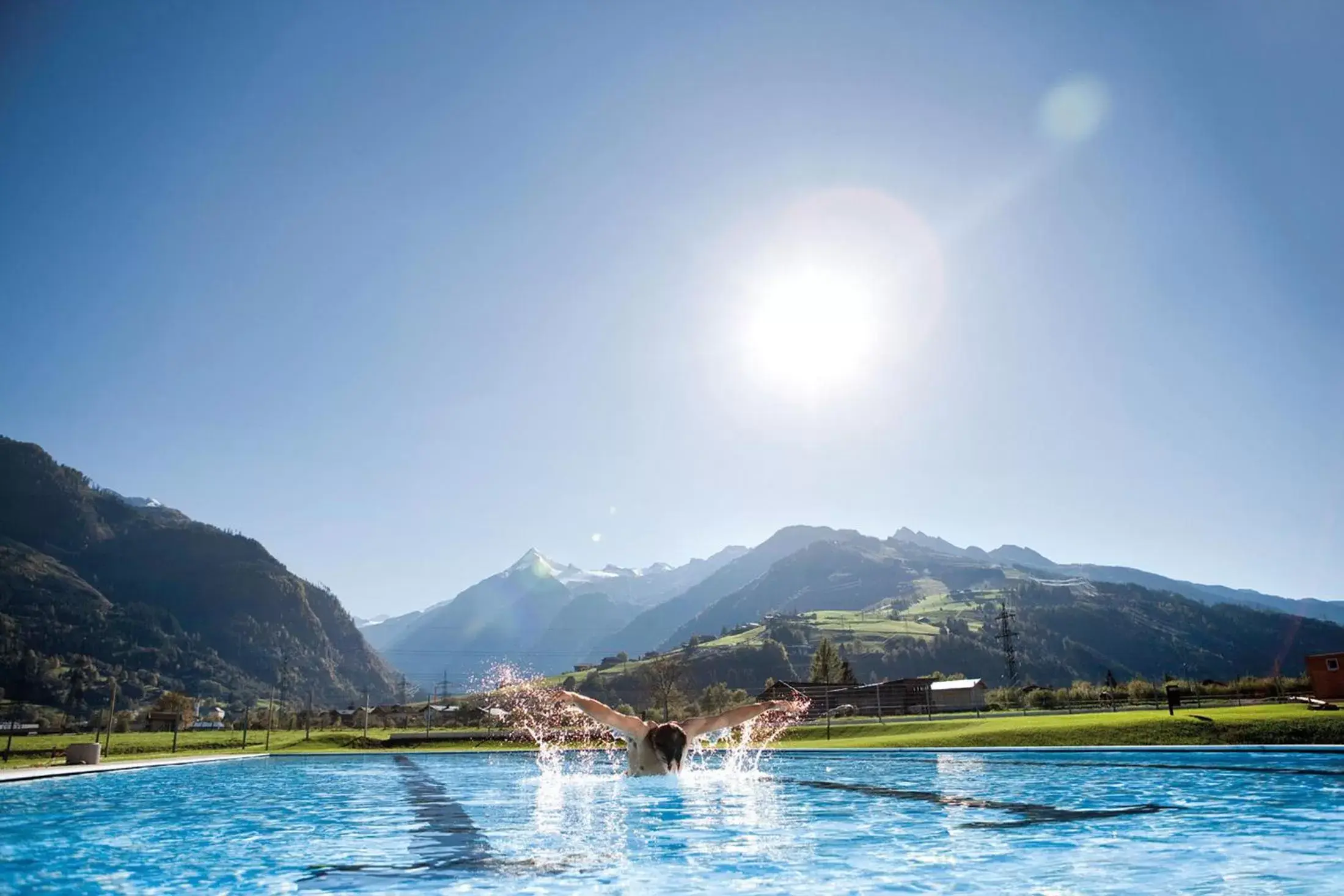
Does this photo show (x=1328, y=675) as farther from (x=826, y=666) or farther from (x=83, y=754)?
(x=83, y=754)

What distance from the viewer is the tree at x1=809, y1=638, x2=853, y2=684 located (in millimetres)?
107875

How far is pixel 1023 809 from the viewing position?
606 inches

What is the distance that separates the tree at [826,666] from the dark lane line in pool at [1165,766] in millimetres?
80632

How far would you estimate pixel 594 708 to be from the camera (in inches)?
728

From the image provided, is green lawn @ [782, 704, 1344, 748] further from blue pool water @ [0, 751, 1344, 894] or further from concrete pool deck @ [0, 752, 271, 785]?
concrete pool deck @ [0, 752, 271, 785]

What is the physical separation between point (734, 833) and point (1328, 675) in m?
60.1

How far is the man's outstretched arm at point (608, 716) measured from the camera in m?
17.9

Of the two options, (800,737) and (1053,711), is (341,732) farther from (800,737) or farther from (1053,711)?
(1053,711)

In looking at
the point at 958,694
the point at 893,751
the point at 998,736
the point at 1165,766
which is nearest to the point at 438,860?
the point at 1165,766

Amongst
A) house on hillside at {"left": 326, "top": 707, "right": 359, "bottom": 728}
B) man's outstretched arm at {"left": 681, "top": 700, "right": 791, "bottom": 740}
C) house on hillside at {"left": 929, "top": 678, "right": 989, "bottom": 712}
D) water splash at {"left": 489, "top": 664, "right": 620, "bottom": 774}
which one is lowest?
house on hillside at {"left": 326, "top": 707, "right": 359, "bottom": 728}

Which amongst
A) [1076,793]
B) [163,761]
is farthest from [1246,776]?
[163,761]

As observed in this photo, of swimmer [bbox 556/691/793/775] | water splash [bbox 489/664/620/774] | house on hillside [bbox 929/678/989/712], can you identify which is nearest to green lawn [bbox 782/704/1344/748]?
water splash [bbox 489/664/620/774]

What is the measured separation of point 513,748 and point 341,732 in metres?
25.2

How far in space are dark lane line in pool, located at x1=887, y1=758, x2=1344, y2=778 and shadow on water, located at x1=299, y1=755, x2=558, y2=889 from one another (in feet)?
62.7
